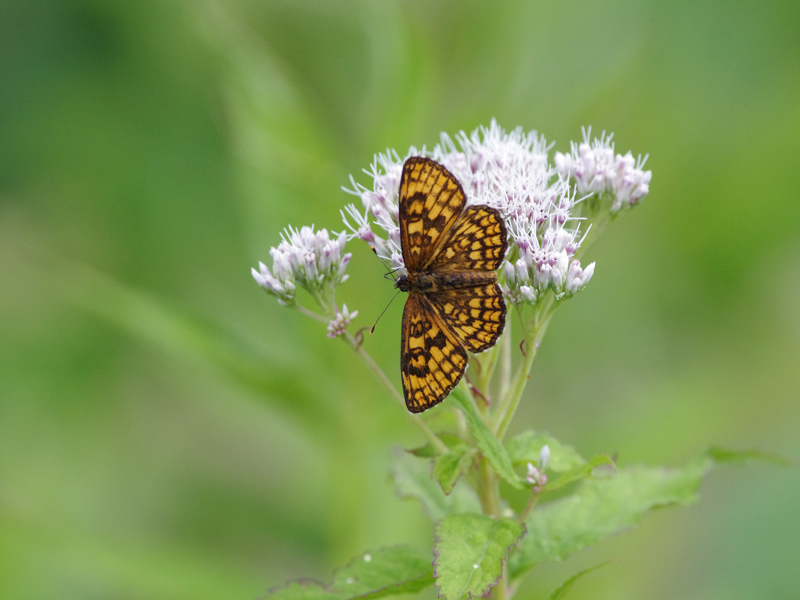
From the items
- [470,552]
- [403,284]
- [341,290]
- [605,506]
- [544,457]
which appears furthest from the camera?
[341,290]

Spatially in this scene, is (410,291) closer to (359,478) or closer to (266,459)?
(359,478)

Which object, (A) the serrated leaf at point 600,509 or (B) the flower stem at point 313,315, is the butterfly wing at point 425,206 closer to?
(B) the flower stem at point 313,315

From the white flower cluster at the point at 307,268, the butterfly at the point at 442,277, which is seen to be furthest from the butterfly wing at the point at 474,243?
the white flower cluster at the point at 307,268

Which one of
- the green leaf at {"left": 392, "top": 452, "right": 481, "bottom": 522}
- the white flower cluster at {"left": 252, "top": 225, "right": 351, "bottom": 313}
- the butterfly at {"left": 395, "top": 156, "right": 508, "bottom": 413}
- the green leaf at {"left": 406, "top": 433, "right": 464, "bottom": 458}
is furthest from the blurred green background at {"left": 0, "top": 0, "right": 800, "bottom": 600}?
the green leaf at {"left": 406, "top": 433, "right": 464, "bottom": 458}

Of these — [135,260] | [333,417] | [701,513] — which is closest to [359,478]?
[333,417]

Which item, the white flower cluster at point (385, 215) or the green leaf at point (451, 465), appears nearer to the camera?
the green leaf at point (451, 465)

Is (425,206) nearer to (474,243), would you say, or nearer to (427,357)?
(474,243)

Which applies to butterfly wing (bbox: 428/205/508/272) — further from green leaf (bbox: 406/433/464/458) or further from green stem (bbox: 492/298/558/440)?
green leaf (bbox: 406/433/464/458)

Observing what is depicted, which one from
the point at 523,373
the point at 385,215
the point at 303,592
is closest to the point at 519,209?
the point at 385,215
